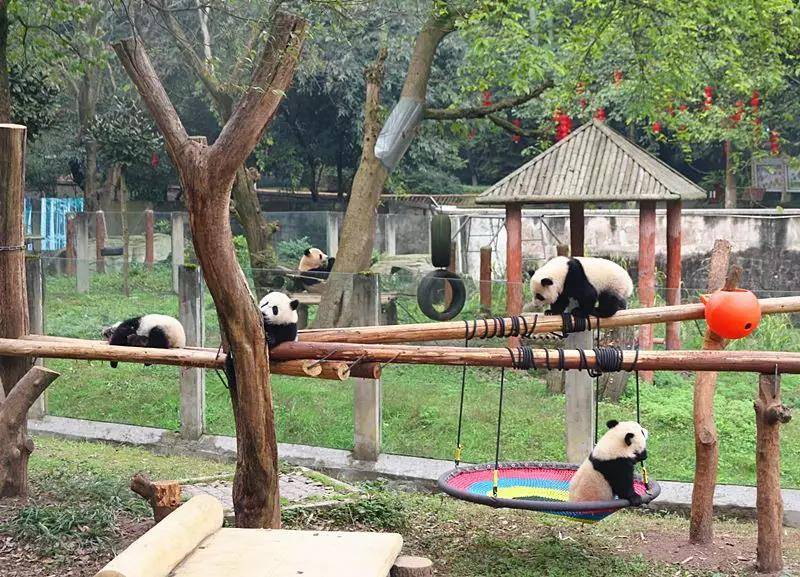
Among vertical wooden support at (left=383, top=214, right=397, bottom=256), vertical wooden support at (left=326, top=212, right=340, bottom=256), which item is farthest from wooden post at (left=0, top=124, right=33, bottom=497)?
vertical wooden support at (left=383, top=214, right=397, bottom=256)

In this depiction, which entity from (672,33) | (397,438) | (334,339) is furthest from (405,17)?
(334,339)

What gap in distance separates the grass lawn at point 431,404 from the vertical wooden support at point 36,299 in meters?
0.25

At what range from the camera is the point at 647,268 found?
33.7 ft

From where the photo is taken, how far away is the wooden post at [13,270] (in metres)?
6.03

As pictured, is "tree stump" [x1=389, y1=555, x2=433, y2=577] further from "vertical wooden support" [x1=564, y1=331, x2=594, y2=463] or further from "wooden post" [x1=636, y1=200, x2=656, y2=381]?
"wooden post" [x1=636, y1=200, x2=656, y2=381]

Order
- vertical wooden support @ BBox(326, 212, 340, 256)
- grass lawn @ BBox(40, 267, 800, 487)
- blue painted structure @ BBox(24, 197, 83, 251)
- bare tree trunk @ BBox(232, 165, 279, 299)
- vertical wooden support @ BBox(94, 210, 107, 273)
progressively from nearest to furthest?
grass lawn @ BBox(40, 267, 800, 487) → bare tree trunk @ BBox(232, 165, 279, 299) → vertical wooden support @ BBox(94, 210, 107, 273) → vertical wooden support @ BBox(326, 212, 340, 256) → blue painted structure @ BBox(24, 197, 83, 251)

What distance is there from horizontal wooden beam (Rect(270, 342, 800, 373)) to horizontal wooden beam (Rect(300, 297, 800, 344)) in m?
0.22

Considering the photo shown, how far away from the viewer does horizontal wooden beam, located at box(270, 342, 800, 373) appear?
5184 mm

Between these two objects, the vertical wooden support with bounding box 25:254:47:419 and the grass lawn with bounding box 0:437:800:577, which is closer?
the grass lawn with bounding box 0:437:800:577

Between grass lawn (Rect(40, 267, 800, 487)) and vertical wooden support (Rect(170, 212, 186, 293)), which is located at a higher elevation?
vertical wooden support (Rect(170, 212, 186, 293))

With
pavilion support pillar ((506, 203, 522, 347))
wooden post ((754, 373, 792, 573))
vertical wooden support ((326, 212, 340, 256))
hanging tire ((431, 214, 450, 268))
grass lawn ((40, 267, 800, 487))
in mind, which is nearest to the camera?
wooden post ((754, 373, 792, 573))

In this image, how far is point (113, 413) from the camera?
945cm

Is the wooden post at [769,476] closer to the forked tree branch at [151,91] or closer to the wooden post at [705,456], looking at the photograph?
the wooden post at [705,456]

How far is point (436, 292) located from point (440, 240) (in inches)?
30.1
